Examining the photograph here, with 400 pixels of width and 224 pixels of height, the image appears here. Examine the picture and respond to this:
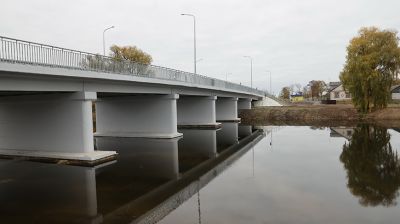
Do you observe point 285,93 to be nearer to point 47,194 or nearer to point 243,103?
point 243,103

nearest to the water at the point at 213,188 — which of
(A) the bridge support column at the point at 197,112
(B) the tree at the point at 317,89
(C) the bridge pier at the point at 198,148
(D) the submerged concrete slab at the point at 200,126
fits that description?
(C) the bridge pier at the point at 198,148

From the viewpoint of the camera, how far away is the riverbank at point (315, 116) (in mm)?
49000

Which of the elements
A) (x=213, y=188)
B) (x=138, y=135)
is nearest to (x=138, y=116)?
(x=138, y=135)

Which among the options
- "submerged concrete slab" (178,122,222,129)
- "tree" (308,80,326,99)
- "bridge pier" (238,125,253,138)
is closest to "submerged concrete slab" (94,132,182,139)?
"bridge pier" (238,125,253,138)

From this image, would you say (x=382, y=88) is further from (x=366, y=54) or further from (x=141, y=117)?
(x=141, y=117)

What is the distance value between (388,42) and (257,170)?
41802 mm

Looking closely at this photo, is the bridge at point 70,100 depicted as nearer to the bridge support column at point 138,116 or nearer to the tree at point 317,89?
the bridge support column at point 138,116

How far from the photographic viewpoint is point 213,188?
13438 millimetres

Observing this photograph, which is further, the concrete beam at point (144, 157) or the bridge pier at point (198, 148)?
the bridge pier at point (198, 148)

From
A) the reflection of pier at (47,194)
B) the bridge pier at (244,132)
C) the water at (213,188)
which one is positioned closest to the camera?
the water at (213,188)

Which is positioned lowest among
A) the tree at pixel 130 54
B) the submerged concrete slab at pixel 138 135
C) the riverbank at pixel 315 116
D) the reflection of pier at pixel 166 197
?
the reflection of pier at pixel 166 197

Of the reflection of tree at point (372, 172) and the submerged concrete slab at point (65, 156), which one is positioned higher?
the submerged concrete slab at point (65, 156)

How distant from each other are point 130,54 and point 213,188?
56657 millimetres

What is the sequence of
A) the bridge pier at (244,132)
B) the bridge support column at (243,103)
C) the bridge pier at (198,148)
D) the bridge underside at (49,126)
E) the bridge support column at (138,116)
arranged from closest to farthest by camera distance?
the bridge underside at (49,126), the bridge pier at (198,148), the bridge support column at (138,116), the bridge pier at (244,132), the bridge support column at (243,103)
